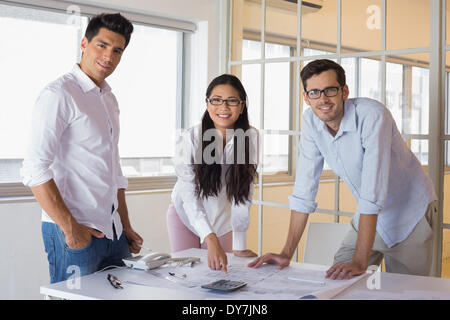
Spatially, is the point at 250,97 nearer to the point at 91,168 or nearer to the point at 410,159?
the point at 410,159

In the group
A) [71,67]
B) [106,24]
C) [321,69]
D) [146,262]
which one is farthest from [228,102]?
[71,67]

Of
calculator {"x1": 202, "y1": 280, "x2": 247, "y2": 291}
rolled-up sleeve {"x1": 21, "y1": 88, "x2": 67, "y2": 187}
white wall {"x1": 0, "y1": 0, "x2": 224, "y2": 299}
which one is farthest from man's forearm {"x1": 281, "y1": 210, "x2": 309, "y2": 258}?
white wall {"x1": 0, "y1": 0, "x2": 224, "y2": 299}

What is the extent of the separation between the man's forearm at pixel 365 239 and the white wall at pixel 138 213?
210 centimetres

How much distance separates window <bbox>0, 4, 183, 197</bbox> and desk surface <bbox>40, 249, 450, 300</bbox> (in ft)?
5.81

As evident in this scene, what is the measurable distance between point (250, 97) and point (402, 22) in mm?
1289

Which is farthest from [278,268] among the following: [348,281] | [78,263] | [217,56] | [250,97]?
[217,56]

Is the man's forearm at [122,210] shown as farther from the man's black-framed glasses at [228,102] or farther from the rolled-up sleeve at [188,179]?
the man's black-framed glasses at [228,102]

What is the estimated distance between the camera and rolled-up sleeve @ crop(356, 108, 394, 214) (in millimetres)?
1958

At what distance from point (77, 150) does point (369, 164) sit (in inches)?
43.2

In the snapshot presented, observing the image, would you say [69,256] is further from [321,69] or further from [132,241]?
[321,69]

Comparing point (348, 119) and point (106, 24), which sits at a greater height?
point (106, 24)

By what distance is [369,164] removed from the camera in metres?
1.97

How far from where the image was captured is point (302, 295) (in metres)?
1.61

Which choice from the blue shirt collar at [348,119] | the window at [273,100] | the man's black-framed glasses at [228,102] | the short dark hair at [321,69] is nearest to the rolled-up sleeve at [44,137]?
the man's black-framed glasses at [228,102]
